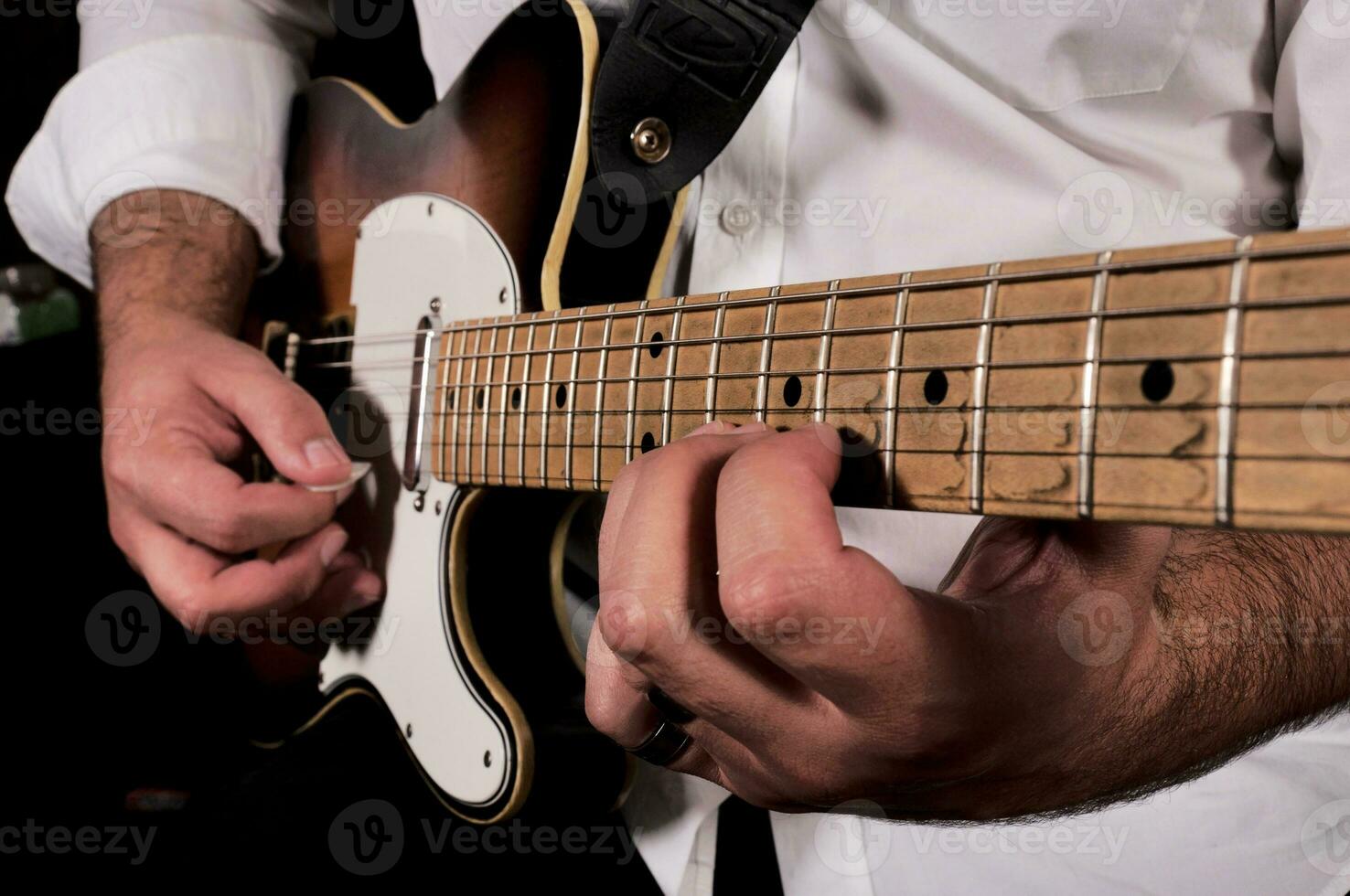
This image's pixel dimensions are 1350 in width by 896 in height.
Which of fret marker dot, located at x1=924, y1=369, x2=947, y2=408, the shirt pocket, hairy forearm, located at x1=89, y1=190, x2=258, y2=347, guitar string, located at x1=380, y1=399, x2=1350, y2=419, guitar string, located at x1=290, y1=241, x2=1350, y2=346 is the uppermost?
the shirt pocket

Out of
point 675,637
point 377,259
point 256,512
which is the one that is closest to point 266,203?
point 377,259

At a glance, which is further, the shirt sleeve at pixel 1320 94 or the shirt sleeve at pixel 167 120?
the shirt sleeve at pixel 167 120

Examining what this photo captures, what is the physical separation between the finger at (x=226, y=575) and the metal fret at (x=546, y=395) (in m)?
0.32

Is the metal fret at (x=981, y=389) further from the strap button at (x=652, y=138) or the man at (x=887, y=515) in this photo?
the strap button at (x=652, y=138)

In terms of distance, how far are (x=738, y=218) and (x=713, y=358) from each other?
34 centimetres

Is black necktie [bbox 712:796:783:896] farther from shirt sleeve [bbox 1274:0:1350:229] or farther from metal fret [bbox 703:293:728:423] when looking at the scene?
shirt sleeve [bbox 1274:0:1350:229]

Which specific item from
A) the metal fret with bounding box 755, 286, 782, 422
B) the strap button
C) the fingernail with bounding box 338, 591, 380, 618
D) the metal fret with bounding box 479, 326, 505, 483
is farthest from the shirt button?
the fingernail with bounding box 338, 591, 380, 618

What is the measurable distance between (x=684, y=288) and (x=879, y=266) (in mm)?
197

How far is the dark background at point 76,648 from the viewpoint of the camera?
46.6 inches

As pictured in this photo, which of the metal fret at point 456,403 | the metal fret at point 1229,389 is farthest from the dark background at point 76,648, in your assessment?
the metal fret at point 1229,389

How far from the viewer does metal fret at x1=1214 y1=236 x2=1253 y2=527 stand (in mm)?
291

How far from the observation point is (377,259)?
836 mm

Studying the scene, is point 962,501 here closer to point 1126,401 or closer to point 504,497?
point 1126,401

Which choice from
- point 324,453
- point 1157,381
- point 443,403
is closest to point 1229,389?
point 1157,381
